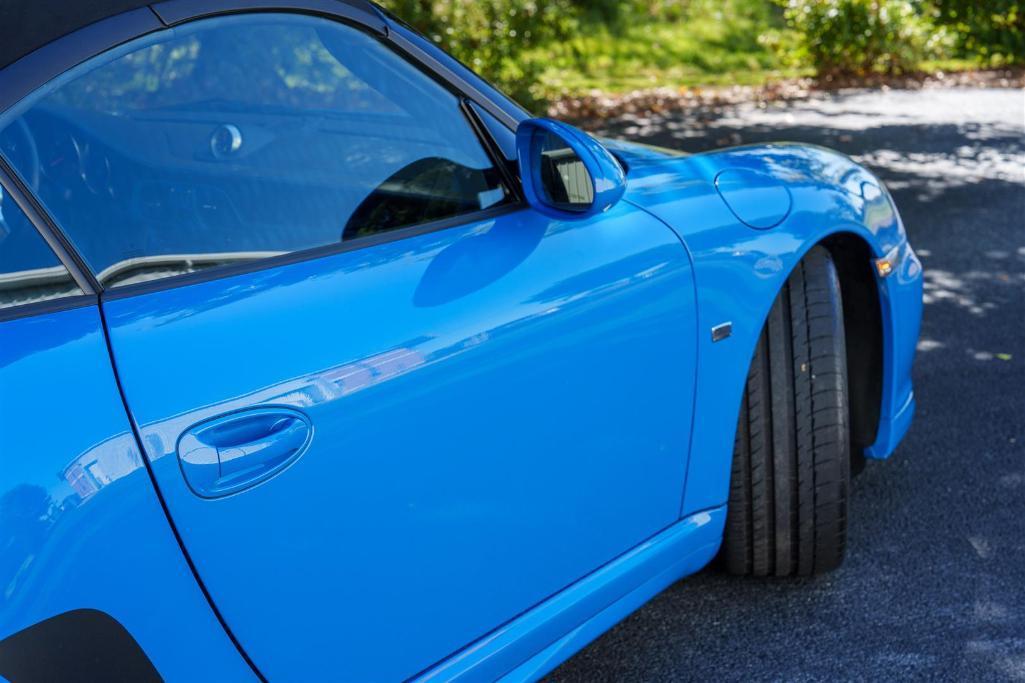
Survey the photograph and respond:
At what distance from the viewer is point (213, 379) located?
1.57 meters

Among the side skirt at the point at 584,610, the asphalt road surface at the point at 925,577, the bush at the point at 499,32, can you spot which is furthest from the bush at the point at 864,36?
the side skirt at the point at 584,610

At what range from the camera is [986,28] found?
12156 mm

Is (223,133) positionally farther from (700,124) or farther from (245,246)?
(700,124)

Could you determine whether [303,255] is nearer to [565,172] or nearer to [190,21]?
Answer: [190,21]

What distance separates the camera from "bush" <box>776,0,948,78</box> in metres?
12.0

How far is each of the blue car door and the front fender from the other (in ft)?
0.26

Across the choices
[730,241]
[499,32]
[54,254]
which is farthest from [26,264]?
[499,32]

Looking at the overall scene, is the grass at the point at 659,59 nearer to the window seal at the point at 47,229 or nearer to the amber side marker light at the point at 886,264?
the amber side marker light at the point at 886,264

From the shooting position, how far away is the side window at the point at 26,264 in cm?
154

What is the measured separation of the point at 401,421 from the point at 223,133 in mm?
803

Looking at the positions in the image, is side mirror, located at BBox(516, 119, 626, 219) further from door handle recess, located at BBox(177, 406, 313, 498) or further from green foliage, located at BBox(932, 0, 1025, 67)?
green foliage, located at BBox(932, 0, 1025, 67)

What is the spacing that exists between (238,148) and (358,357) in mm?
660

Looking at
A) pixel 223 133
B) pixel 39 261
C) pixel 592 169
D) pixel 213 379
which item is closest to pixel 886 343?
pixel 592 169

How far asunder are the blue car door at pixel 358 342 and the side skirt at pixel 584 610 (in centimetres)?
4
